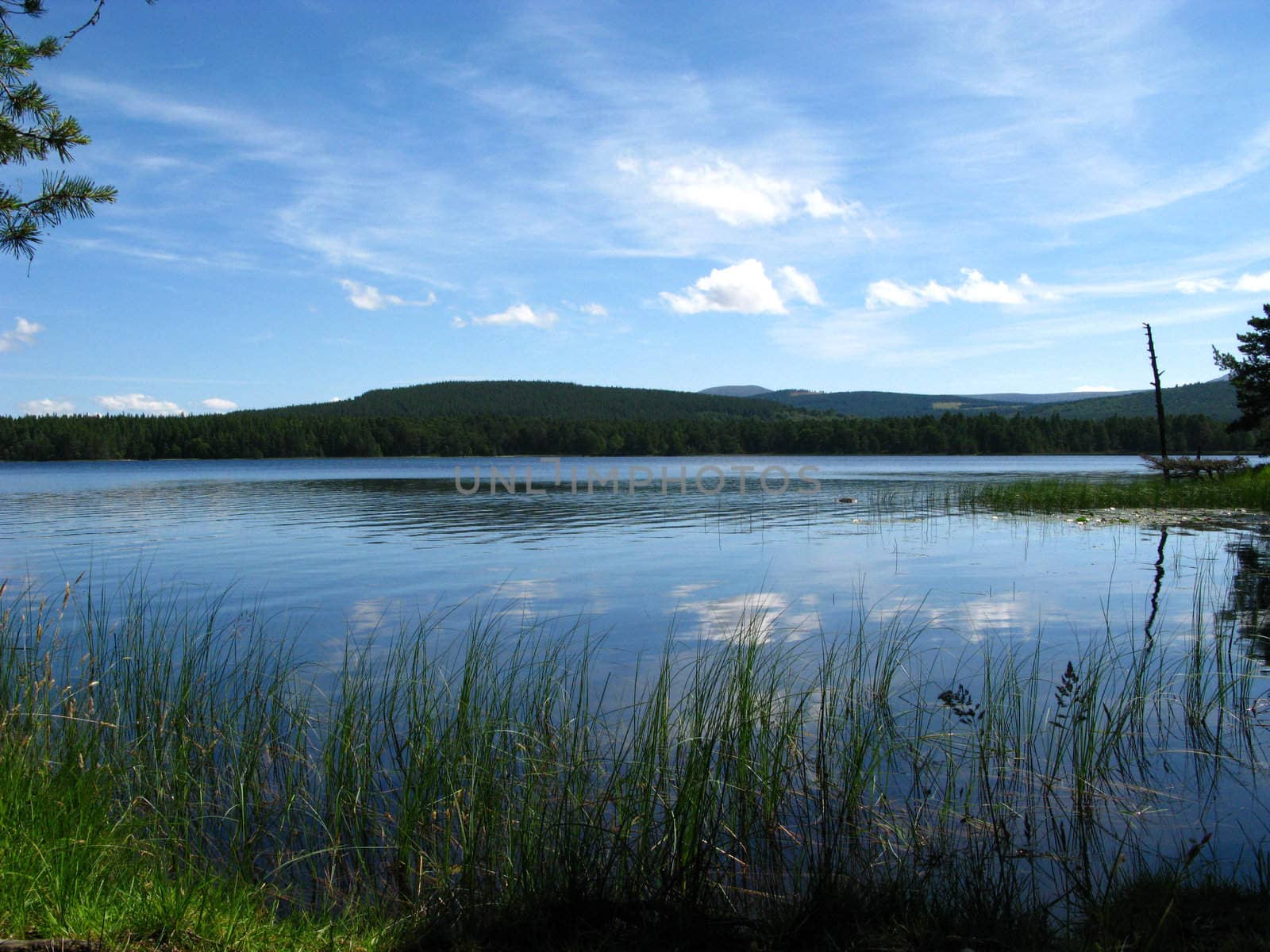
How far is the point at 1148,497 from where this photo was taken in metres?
32.1

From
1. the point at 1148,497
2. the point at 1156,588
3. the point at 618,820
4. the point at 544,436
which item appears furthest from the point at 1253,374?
the point at 544,436

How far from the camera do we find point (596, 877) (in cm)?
441

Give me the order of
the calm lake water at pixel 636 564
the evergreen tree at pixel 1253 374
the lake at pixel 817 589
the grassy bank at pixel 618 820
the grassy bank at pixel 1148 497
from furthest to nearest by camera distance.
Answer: the evergreen tree at pixel 1253 374
the grassy bank at pixel 1148 497
the calm lake water at pixel 636 564
the lake at pixel 817 589
the grassy bank at pixel 618 820

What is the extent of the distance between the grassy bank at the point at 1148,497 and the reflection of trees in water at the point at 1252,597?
10580mm

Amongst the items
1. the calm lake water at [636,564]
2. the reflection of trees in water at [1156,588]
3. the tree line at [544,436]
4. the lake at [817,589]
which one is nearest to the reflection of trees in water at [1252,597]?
the lake at [817,589]

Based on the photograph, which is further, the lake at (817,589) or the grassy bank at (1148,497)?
the grassy bank at (1148,497)

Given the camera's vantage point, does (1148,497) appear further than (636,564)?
Yes

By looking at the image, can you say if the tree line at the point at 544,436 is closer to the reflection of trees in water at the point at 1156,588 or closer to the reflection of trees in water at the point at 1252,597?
the reflection of trees in water at the point at 1156,588

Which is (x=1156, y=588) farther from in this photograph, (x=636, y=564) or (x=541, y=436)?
(x=541, y=436)

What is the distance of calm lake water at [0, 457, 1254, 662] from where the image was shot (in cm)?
1216

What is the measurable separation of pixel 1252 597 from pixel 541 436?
436 feet

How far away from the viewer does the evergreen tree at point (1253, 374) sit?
130ft

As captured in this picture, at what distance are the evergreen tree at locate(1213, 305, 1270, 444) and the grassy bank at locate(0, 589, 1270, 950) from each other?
3990 centimetres

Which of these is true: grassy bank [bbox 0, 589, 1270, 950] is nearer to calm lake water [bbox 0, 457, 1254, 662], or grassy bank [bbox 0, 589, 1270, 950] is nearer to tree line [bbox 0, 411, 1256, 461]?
calm lake water [bbox 0, 457, 1254, 662]
